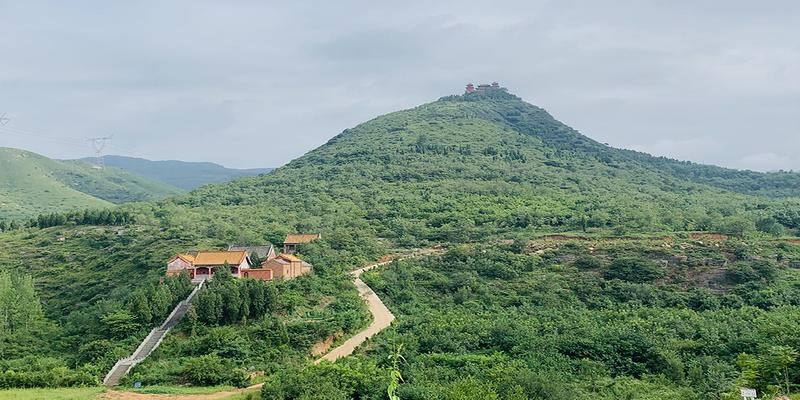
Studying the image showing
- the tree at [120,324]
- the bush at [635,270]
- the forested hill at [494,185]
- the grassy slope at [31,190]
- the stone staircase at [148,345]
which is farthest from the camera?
the grassy slope at [31,190]

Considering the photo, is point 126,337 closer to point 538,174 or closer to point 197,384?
point 197,384

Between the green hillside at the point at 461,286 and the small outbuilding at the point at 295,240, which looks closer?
the green hillside at the point at 461,286

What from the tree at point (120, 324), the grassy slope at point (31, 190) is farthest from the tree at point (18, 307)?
the grassy slope at point (31, 190)

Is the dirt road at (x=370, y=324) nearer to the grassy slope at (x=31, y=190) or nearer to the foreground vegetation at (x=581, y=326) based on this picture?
the foreground vegetation at (x=581, y=326)

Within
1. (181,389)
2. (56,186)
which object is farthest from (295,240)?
(56,186)

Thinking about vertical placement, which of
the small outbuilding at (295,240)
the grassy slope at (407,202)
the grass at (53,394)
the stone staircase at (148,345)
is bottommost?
the grass at (53,394)

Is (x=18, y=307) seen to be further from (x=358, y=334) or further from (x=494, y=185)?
(x=494, y=185)

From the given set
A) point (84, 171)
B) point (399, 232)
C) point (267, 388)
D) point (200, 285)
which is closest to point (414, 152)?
point (399, 232)
